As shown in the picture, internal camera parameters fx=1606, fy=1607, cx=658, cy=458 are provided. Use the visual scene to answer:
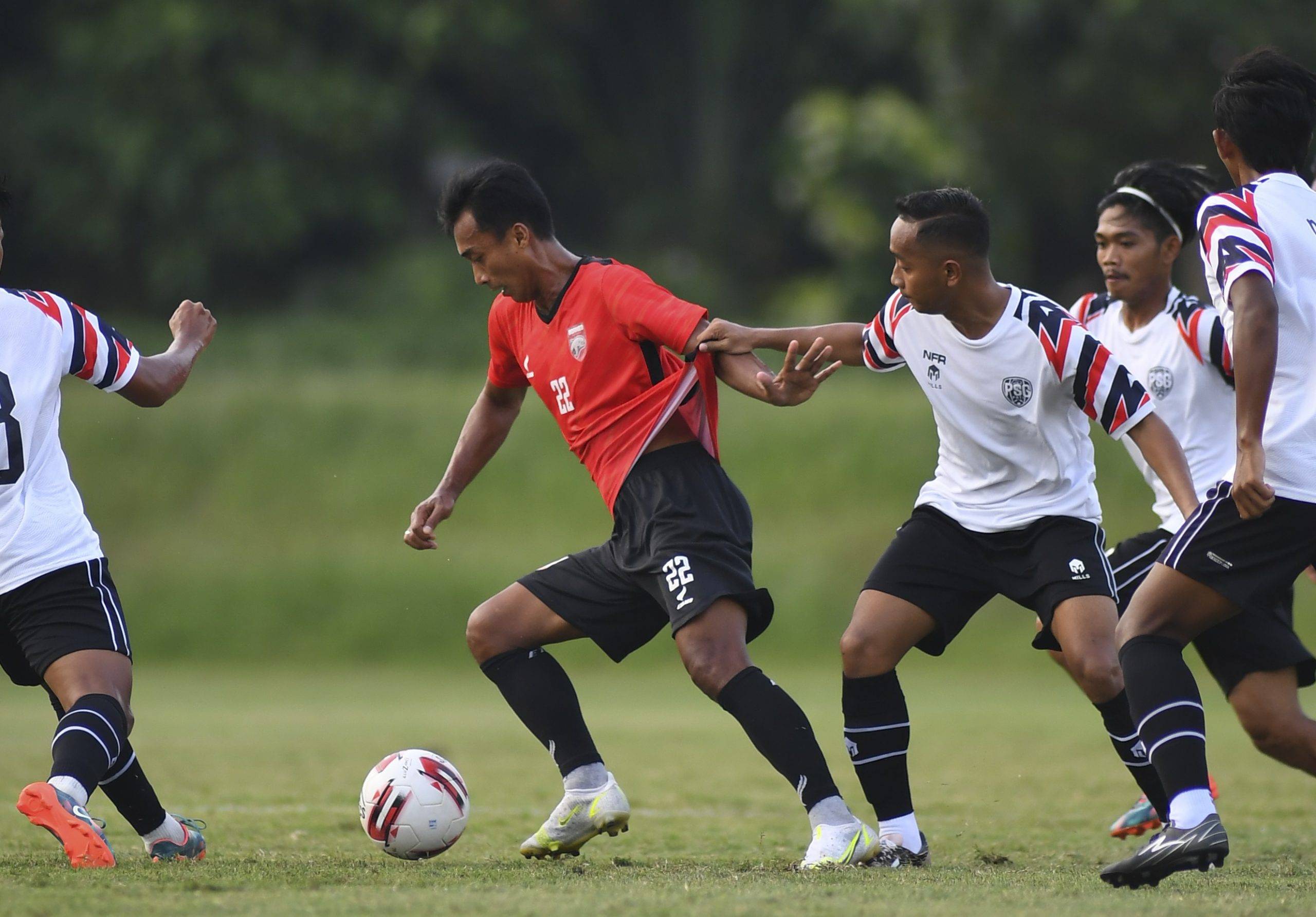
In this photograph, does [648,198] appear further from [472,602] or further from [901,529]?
[901,529]

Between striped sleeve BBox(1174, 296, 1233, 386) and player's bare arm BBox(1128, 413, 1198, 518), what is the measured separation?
117 cm

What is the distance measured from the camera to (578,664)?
58.2 feet

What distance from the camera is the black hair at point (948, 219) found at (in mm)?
5273

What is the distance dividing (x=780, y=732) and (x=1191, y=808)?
1229 mm

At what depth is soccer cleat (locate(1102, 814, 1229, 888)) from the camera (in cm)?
422

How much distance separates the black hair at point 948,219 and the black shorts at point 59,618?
2828mm

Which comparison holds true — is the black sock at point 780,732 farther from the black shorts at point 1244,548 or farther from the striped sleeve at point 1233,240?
the striped sleeve at point 1233,240

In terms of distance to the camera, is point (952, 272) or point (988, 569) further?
point (988, 569)

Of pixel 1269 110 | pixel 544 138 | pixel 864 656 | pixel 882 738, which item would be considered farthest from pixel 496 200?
pixel 544 138

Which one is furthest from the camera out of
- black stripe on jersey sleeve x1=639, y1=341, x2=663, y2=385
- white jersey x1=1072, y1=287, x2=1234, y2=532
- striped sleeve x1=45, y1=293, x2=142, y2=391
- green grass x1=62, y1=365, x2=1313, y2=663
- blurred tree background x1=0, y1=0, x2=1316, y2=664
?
blurred tree background x1=0, y1=0, x2=1316, y2=664

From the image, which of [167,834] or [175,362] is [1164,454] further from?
[167,834]

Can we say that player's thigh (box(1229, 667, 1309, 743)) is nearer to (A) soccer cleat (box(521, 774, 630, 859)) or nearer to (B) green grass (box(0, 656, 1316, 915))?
(B) green grass (box(0, 656, 1316, 915))

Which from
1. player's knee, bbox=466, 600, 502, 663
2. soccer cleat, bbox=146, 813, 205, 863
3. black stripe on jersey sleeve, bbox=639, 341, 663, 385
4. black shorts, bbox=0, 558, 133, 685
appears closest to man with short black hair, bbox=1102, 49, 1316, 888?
black stripe on jersey sleeve, bbox=639, 341, 663, 385

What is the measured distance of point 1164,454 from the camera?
501cm
